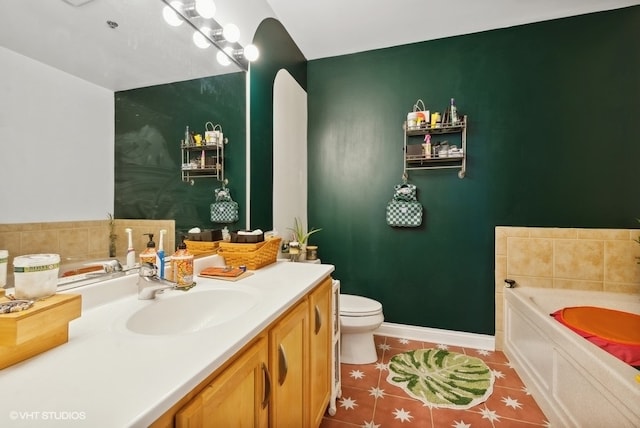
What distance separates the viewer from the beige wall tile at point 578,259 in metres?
2.08

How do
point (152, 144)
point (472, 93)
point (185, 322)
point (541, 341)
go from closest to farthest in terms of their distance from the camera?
1. point (185, 322)
2. point (152, 144)
3. point (541, 341)
4. point (472, 93)

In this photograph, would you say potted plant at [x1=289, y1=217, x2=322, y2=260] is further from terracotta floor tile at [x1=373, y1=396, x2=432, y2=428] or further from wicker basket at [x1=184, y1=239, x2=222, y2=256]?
terracotta floor tile at [x1=373, y1=396, x2=432, y2=428]

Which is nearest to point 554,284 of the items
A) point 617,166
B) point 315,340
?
point 617,166

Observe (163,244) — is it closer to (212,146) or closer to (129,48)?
(212,146)

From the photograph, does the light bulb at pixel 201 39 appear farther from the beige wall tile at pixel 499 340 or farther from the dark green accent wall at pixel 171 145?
the beige wall tile at pixel 499 340

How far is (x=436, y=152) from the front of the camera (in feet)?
7.60

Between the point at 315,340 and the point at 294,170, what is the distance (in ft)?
5.16

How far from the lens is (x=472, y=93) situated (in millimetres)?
2328

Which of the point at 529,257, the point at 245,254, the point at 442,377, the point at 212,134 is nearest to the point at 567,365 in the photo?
the point at 442,377

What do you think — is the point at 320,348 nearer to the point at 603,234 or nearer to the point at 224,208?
the point at 224,208

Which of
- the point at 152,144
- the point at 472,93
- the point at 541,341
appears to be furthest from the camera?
the point at 472,93

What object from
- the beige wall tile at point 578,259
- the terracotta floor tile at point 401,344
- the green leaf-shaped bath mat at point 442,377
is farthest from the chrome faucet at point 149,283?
the beige wall tile at point 578,259
